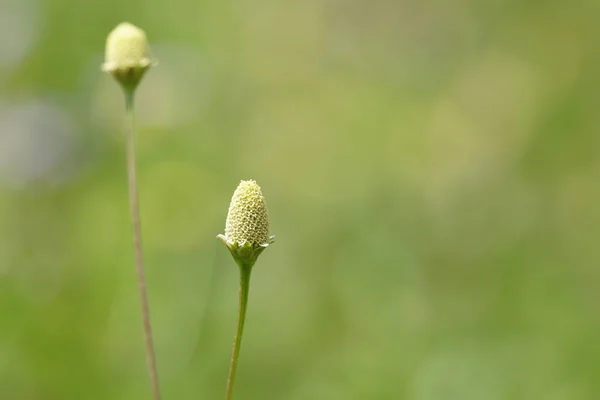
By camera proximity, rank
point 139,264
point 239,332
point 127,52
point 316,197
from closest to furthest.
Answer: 1. point 239,332
2. point 139,264
3. point 127,52
4. point 316,197

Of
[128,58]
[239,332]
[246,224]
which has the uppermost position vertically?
[128,58]

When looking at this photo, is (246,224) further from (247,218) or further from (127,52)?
(127,52)

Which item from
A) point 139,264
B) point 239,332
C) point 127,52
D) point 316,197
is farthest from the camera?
point 316,197

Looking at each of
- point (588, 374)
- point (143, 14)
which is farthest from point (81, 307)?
point (143, 14)

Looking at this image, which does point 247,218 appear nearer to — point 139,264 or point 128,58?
point 139,264

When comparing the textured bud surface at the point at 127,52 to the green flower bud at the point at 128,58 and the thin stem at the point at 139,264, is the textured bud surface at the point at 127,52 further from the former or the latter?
the thin stem at the point at 139,264

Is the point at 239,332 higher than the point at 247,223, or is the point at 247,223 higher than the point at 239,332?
the point at 247,223

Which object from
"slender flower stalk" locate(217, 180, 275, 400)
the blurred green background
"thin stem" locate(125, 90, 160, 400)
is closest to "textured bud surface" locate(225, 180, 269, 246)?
"slender flower stalk" locate(217, 180, 275, 400)

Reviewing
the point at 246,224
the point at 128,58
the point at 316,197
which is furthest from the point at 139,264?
the point at 316,197

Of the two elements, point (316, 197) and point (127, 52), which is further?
point (316, 197)
